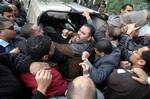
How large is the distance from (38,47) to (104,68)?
94 cm

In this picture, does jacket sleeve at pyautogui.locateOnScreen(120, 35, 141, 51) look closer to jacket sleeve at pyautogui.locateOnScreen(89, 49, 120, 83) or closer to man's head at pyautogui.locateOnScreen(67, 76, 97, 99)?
jacket sleeve at pyautogui.locateOnScreen(89, 49, 120, 83)

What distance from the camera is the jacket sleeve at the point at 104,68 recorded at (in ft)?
12.2

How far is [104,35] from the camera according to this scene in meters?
4.84

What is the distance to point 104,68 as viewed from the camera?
3.82 metres

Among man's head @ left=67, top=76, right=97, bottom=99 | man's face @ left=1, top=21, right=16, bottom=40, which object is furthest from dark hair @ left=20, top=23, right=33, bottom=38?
man's head @ left=67, top=76, right=97, bottom=99

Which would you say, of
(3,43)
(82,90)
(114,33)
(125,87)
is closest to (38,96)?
(82,90)

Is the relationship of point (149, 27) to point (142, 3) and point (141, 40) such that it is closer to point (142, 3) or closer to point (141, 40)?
point (141, 40)

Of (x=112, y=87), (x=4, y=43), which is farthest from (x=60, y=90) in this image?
(x=4, y=43)

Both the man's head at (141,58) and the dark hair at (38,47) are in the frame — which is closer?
the dark hair at (38,47)

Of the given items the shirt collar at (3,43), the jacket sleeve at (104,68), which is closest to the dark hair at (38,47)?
the jacket sleeve at (104,68)

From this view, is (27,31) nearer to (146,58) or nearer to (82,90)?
(146,58)

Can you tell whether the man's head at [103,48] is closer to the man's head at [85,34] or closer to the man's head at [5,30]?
the man's head at [85,34]

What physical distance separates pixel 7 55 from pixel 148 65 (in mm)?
1498

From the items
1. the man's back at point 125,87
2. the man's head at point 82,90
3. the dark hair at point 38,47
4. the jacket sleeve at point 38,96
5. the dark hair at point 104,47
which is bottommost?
the man's back at point 125,87
